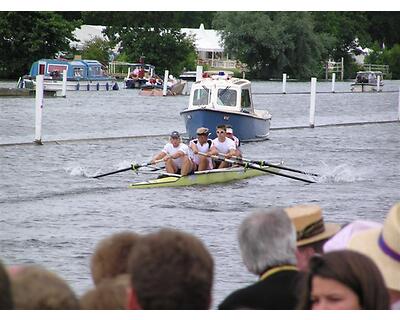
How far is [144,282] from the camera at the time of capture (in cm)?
→ 397

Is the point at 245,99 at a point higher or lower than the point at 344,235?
lower

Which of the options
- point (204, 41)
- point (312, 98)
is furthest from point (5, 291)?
point (204, 41)

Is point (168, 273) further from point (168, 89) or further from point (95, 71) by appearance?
point (95, 71)

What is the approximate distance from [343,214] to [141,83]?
4615 centimetres

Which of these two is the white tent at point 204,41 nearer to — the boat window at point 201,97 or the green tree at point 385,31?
the green tree at point 385,31

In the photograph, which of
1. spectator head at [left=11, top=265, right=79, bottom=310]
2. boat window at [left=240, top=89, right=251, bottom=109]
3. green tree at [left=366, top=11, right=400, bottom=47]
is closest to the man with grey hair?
spectator head at [left=11, top=265, right=79, bottom=310]

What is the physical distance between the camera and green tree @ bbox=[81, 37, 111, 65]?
75250 millimetres

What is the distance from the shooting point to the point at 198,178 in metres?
20.5

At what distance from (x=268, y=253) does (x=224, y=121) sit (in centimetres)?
2338

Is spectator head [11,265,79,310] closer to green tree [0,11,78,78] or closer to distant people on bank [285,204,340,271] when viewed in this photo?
distant people on bank [285,204,340,271]

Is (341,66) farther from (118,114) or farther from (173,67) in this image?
(118,114)

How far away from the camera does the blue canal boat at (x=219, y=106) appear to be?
2789 centimetres
